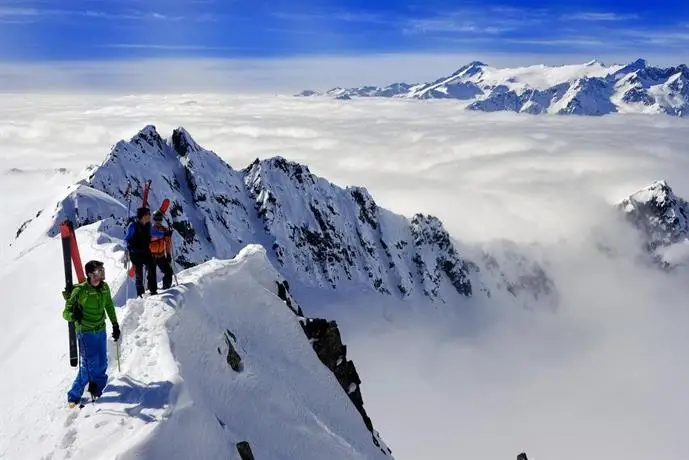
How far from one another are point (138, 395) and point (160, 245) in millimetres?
6710

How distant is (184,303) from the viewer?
688 inches

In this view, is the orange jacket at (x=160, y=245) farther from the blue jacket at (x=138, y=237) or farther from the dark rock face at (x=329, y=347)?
the dark rock face at (x=329, y=347)

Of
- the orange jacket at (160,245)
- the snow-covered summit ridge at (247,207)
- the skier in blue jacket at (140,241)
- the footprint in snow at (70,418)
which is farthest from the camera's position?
the snow-covered summit ridge at (247,207)

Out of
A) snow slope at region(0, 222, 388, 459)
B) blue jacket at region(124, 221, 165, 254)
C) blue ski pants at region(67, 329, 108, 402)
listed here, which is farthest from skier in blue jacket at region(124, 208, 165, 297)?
blue ski pants at region(67, 329, 108, 402)

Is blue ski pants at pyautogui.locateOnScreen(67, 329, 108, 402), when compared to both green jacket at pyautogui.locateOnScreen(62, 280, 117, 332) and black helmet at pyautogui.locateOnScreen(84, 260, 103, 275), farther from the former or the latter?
black helmet at pyautogui.locateOnScreen(84, 260, 103, 275)

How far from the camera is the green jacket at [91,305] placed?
1237 centimetres

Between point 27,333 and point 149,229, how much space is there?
6962 mm

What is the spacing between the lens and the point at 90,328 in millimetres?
12586

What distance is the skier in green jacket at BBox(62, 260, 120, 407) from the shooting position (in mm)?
12383

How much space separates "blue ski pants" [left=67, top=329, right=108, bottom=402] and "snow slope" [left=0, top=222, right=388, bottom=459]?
39cm

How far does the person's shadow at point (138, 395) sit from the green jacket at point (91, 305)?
4.40 feet

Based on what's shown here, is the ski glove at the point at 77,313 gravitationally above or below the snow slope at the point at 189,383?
above

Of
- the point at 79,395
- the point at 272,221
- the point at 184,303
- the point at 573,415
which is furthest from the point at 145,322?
the point at 573,415

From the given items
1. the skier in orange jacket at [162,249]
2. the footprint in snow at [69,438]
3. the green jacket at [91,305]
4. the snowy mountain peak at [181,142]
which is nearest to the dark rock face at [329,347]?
the skier in orange jacket at [162,249]
